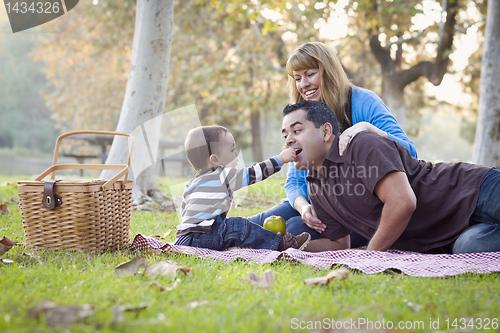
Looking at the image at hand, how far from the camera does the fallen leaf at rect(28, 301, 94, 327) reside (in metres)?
1.39

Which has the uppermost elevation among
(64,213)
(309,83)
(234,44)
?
(234,44)

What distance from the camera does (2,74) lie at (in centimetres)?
3881

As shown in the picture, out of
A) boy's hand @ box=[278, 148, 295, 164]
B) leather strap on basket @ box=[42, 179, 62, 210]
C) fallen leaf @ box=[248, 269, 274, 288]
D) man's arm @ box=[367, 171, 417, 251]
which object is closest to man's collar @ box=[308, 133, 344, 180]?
boy's hand @ box=[278, 148, 295, 164]

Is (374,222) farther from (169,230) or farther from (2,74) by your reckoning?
(2,74)

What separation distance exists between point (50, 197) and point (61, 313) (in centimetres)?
138

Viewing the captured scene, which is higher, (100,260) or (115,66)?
(115,66)

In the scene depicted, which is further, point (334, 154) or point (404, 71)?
point (404, 71)

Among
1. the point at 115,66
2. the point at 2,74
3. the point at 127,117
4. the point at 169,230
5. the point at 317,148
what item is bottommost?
the point at 169,230

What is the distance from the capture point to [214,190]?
3.03 m

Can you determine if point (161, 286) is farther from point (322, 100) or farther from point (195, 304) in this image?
point (322, 100)

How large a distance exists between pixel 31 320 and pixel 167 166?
3650mm

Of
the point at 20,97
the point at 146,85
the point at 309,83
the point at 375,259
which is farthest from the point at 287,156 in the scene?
the point at 20,97

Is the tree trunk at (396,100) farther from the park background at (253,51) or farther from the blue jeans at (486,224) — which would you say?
the blue jeans at (486,224)

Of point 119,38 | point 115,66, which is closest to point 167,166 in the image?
point 119,38
